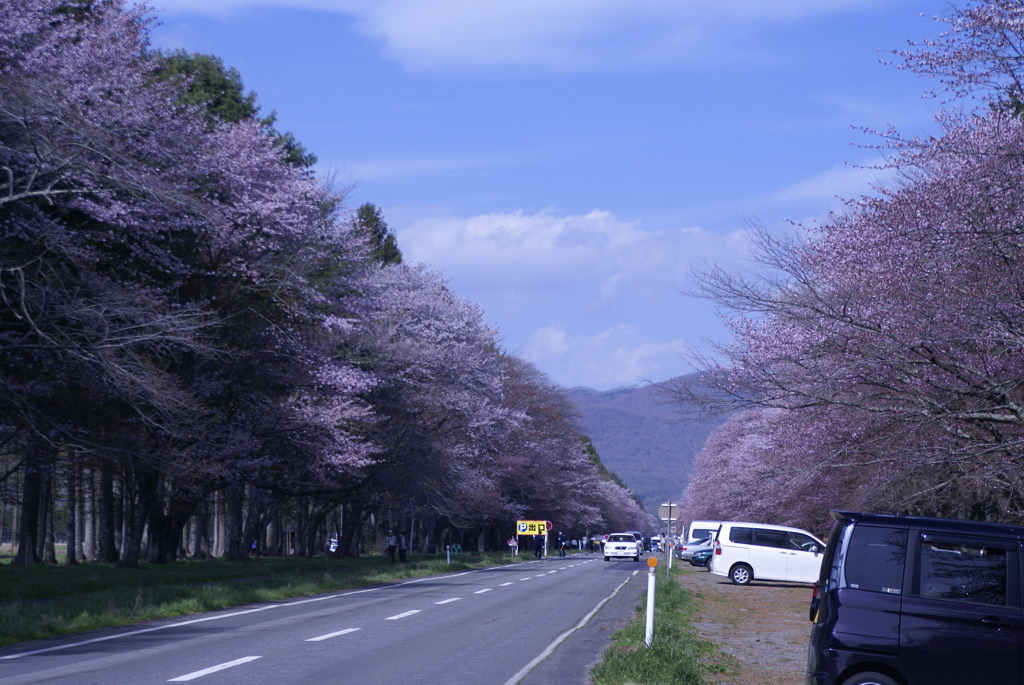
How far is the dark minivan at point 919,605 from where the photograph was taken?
926 centimetres

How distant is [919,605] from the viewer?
9.41 metres

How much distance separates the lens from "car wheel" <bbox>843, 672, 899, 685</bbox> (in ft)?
30.6

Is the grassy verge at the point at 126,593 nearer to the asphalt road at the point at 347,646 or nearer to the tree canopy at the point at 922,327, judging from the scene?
the asphalt road at the point at 347,646

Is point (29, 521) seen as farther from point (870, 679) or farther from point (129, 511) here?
point (870, 679)

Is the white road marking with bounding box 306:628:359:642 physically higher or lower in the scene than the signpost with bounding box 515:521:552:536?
higher

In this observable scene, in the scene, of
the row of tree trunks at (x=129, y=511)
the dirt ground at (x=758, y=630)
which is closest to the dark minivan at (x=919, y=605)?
the dirt ground at (x=758, y=630)

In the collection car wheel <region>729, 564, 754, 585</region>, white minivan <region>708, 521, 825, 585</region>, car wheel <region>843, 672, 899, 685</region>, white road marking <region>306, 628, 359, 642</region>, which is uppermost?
car wheel <region>843, 672, 899, 685</region>

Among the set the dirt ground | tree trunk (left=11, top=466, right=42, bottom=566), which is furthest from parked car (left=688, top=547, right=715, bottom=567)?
tree trunk (left=11, top=466, right=42, bottom=566)

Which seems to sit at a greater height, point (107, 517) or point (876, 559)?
point (876, 559)

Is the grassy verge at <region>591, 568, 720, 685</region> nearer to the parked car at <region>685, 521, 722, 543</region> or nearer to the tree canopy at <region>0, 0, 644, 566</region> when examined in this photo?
the tree canopy at <region>0, 0, 644, 566</region>

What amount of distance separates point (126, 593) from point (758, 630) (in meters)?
11.6

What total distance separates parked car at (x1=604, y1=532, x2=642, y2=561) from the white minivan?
31.1m

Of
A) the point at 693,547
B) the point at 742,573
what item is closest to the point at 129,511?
the point at 742,573

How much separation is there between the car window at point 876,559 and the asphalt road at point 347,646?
3.18 m
